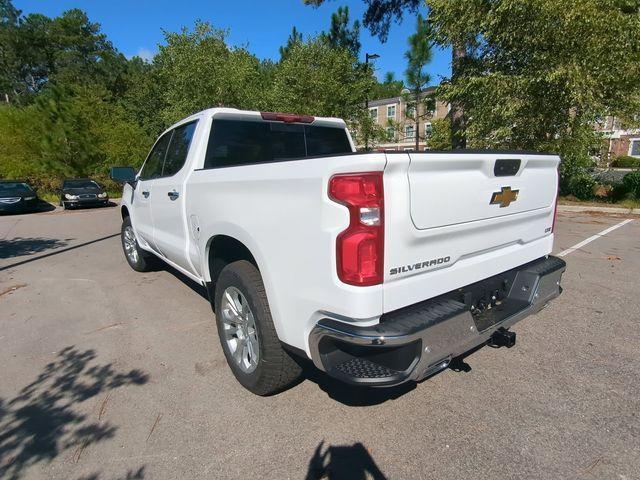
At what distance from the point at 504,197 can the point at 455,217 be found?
1.80 ft

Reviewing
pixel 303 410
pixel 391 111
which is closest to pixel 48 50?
pixel 391 111

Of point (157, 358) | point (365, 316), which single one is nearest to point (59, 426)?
point (157, 358)

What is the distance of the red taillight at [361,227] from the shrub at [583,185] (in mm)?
15425

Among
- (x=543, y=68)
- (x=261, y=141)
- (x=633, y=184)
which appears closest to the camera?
(x=261, y=141)

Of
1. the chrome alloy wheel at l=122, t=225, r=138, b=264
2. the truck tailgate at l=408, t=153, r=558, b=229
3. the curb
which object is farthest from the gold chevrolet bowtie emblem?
the curb

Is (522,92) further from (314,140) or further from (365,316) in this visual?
(365,316)

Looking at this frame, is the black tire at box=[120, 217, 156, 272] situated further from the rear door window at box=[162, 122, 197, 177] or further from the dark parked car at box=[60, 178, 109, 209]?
the dark parked car at box=[60, 178, 109, 209]

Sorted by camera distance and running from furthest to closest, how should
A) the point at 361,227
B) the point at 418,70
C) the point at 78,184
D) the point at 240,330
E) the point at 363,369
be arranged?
the point at 418,70, the point at 78,184, the point at 240,330, the point at 363,369, the point at 361,227

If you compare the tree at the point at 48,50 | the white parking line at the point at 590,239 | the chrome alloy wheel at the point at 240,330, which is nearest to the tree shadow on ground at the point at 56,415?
the chrome alloy wheel at the point at 240,330

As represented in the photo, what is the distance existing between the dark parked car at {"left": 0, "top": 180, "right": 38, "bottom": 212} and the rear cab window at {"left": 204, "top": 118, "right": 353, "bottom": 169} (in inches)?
660

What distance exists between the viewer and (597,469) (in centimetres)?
206

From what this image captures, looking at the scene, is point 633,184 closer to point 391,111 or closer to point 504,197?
point 504,197

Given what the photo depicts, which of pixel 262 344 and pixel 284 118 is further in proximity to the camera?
pixel 284 118

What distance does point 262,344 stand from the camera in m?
2.46
